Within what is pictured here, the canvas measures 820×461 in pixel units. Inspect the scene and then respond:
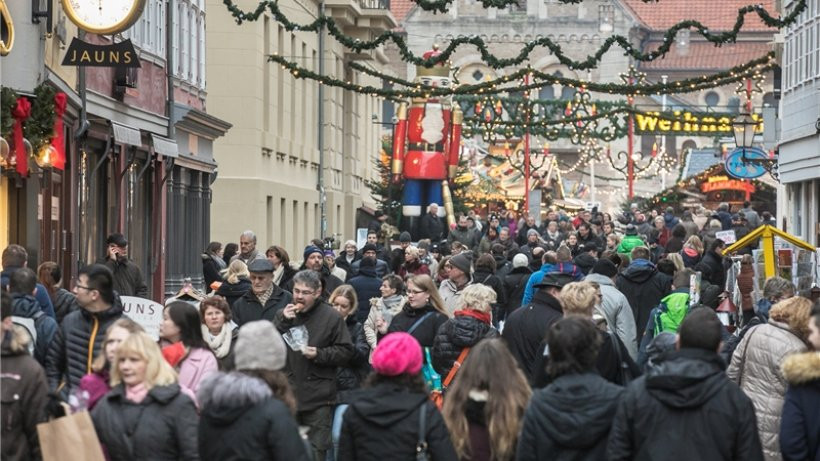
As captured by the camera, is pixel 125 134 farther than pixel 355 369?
Yes

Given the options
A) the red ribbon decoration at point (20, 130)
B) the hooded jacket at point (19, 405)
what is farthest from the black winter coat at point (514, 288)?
the hooded jacket at point (19, 405)

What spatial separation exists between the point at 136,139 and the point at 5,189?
22.1ft

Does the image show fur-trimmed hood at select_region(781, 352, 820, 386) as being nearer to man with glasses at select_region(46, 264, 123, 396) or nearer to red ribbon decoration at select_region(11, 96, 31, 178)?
man with glasses at select_region(46, 264, 123, 396)

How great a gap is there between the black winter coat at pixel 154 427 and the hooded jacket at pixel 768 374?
12.0 ft

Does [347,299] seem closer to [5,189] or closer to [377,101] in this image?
[5,189]

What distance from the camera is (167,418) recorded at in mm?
8602

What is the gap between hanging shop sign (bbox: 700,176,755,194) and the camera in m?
52.4

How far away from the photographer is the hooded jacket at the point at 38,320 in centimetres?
1156

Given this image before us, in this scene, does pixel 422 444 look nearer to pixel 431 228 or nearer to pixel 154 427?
pixel 154 427

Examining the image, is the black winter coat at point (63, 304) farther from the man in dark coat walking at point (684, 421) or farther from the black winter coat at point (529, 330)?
the man in dark coat walking at point (684, 421)

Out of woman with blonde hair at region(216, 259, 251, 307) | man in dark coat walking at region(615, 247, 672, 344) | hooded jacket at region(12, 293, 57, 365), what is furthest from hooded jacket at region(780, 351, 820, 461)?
man in dark coat walking at region(615, 247, 672, 344)

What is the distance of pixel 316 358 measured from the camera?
40.7 ft

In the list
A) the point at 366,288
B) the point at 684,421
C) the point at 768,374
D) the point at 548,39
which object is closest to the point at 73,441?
the point at 684,421

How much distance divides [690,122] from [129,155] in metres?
21.6
